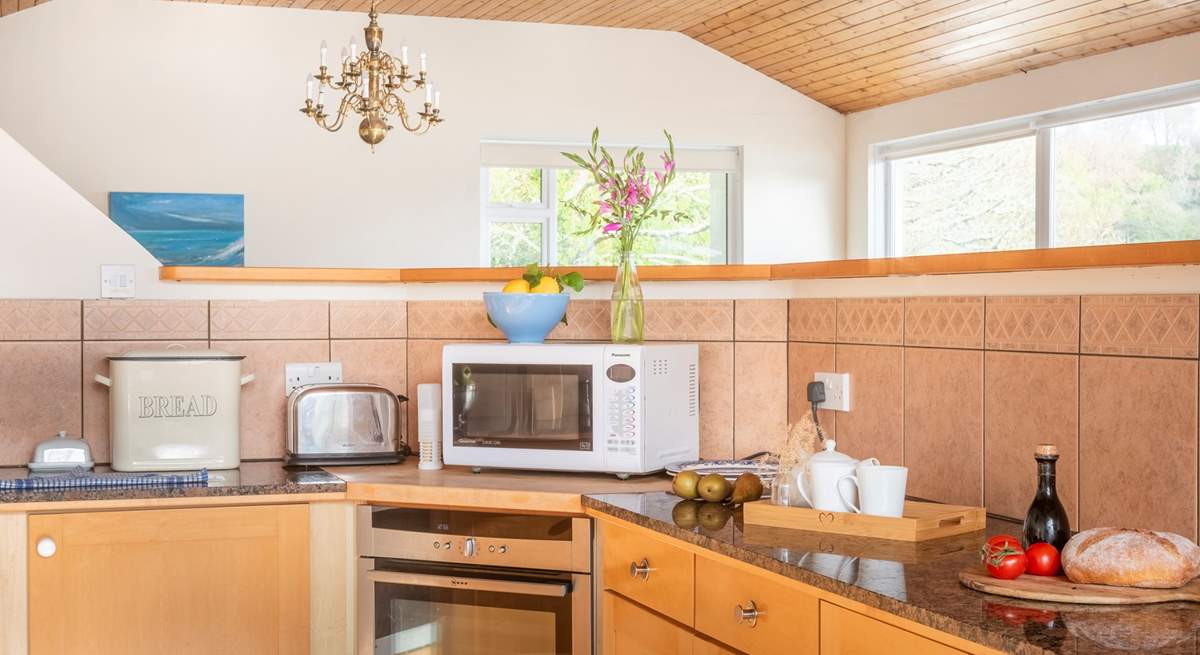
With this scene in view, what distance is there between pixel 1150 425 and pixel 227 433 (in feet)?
6.37

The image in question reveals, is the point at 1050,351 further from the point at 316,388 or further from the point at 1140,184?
the point at 1140,184

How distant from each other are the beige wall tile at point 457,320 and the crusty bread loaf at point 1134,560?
67.3 inches

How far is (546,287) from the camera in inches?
108

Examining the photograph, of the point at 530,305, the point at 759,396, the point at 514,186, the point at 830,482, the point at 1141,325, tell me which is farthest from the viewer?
the point at 514,186

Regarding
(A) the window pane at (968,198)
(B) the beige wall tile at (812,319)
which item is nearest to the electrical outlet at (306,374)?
(B) the beige wall tile at (812,319)

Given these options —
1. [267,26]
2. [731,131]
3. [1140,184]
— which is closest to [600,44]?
[731,131]

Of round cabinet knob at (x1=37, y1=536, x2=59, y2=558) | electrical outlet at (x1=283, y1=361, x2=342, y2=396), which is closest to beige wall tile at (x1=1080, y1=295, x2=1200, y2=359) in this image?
electrical outlet at (x1=283, y1=361, x2=342, y2=396)

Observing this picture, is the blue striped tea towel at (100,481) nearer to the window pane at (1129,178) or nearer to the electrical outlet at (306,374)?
the electrical outlet at (306,374)

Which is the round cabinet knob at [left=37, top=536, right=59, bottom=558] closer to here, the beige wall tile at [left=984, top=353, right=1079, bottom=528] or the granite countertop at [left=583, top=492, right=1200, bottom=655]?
the granite countertop at [left=583, top=492, right=1200, bottom=655]

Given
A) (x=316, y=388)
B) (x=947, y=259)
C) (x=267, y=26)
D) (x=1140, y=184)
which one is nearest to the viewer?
(x=947, y=259)

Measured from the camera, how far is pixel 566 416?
2.57 meters

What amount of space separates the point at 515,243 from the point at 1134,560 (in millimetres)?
4807

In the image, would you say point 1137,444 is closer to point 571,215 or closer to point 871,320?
point 871,320

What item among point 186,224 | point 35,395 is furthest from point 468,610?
point 186,224
